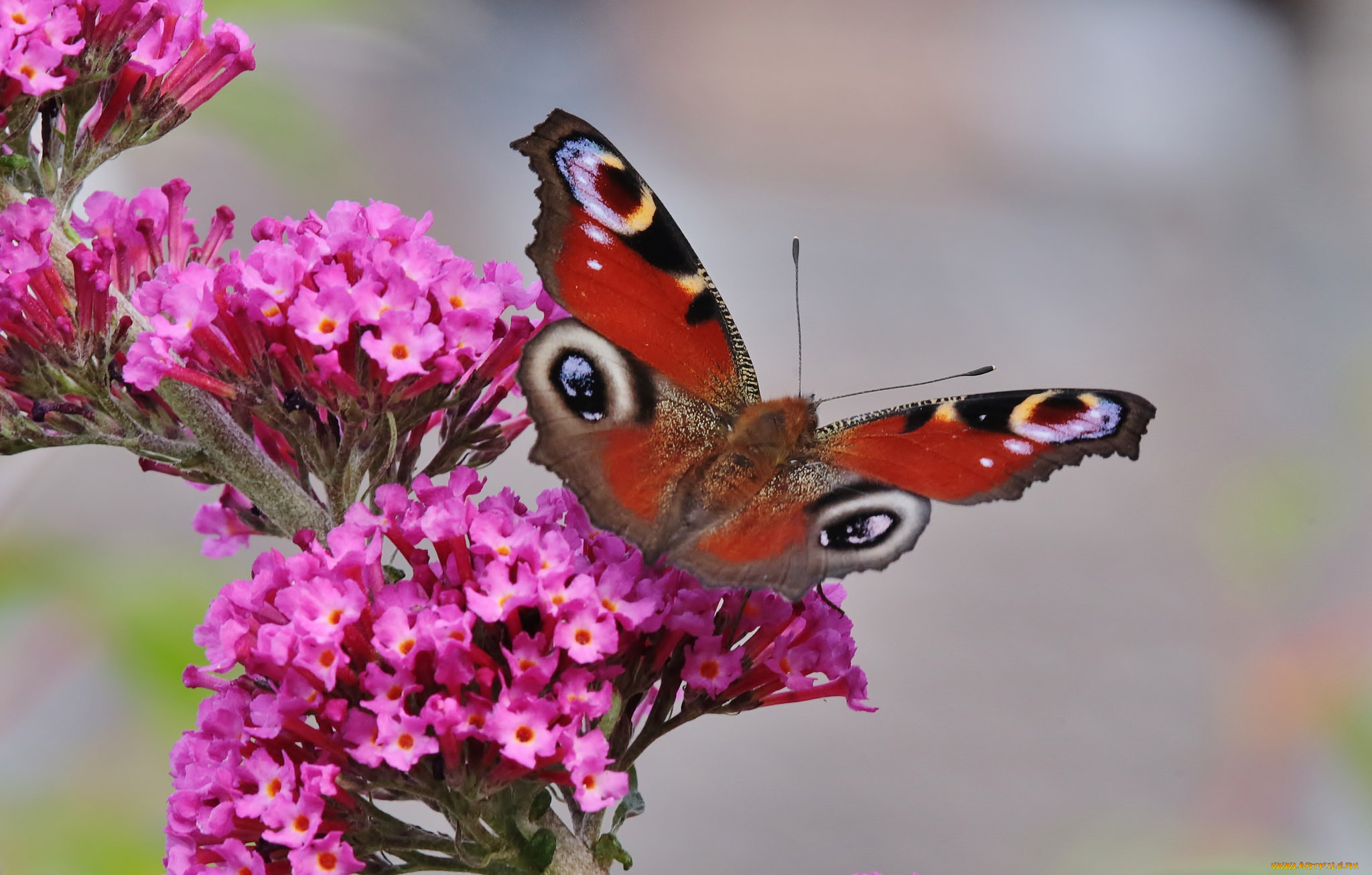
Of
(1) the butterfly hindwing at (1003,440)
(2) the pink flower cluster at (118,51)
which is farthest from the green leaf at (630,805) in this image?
(2) the pink flower cluster at (118,51)

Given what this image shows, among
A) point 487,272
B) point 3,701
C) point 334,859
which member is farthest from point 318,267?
point 3,701

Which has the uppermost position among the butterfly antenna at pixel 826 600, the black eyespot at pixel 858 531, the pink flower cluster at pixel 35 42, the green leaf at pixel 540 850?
the pink flower cluster at pixel 35 42

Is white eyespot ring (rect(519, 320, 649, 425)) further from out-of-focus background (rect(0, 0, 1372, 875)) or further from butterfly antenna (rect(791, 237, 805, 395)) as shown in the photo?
out-of-focus background (rect(0, 0, 1372, 875))

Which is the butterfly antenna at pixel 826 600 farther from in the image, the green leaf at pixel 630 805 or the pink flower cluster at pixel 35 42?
the pink flower cluster at pixel 35 42

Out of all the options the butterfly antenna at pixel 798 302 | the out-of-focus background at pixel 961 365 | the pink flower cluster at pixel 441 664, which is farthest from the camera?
the out-of-focus background at pixel 961 365

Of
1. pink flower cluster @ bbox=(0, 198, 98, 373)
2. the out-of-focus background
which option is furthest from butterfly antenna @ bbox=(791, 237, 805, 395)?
the out-of-focus background

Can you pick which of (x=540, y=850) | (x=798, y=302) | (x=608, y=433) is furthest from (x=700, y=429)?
(x=798, y=302)

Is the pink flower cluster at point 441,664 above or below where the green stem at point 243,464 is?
below
